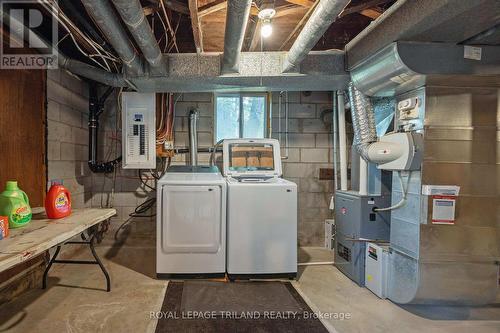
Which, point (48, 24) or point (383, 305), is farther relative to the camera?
point (48, 24)

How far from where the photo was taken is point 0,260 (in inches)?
44.1

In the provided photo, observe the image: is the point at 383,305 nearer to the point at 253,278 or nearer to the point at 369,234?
the point at 369,234

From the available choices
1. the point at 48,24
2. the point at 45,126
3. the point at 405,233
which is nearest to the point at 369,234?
the point at 405,233

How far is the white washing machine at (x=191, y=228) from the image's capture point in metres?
2.32

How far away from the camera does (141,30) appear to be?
1683mm

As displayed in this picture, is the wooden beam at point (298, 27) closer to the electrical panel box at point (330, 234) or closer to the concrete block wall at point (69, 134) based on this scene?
the electrical panel box at point (330, 234)

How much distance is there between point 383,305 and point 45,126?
3456mm

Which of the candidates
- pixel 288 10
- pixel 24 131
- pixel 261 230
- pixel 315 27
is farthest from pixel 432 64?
pixel 24 131

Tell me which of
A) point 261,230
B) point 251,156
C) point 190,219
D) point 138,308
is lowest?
point 138,308

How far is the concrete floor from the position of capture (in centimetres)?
177

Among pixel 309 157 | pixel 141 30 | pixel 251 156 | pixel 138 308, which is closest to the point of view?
pixel 141 30

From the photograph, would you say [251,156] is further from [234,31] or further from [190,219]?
[234,31]

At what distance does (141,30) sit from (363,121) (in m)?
1.92

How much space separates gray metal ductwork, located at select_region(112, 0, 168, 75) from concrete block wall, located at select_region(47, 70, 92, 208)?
117cm
